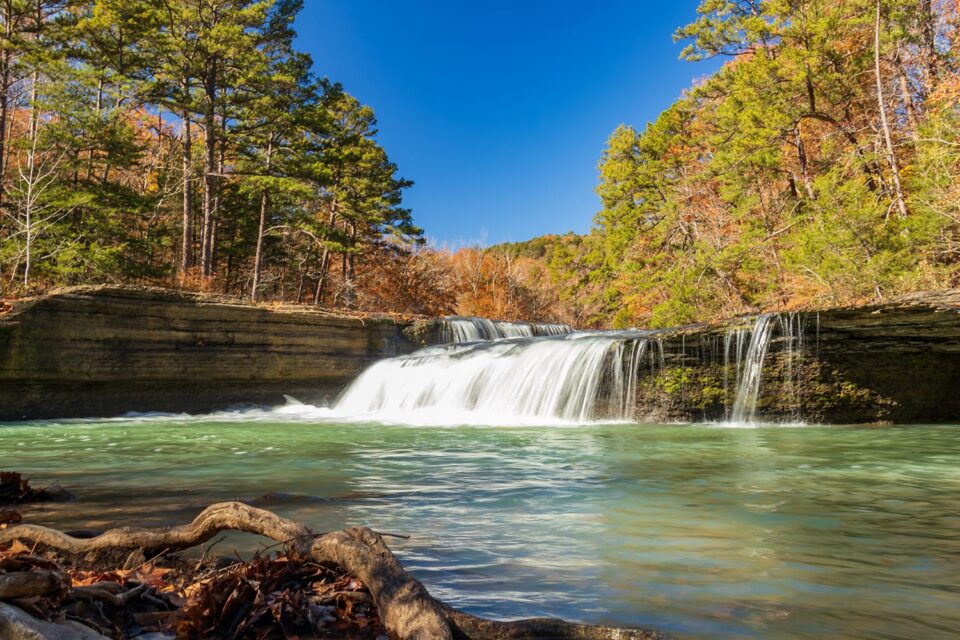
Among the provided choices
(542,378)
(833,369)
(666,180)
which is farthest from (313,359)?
(666,180)

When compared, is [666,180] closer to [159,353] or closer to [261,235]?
[261,235]

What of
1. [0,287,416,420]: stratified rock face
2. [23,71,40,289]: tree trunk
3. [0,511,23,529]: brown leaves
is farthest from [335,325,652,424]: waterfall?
[0,511,23,529]: brown leaves

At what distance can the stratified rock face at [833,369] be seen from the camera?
35.1 feet

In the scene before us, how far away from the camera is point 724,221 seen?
89.3 ft

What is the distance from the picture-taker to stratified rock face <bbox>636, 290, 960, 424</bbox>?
10688 mm

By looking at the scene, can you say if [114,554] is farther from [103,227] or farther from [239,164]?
[239,164]

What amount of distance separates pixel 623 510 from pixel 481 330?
54.1 ft

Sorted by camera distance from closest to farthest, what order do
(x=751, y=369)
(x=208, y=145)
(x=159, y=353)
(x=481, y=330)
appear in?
(x=751, y=369), (x=159, y=353), (x=481, y=330), (x=208, y=145)

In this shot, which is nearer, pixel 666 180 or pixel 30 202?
pixel 30 202

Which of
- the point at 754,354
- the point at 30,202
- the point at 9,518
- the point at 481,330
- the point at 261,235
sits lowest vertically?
the point at 9,518

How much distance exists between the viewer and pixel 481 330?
21.2m

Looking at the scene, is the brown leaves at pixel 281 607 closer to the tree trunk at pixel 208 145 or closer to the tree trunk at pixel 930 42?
the tree trunk at pixel 208 145

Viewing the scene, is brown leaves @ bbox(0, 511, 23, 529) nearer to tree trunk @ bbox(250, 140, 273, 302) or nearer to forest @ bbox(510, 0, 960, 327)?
forest @ bbox(510, 0, 960, 327)

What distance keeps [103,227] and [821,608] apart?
22.5 metres
